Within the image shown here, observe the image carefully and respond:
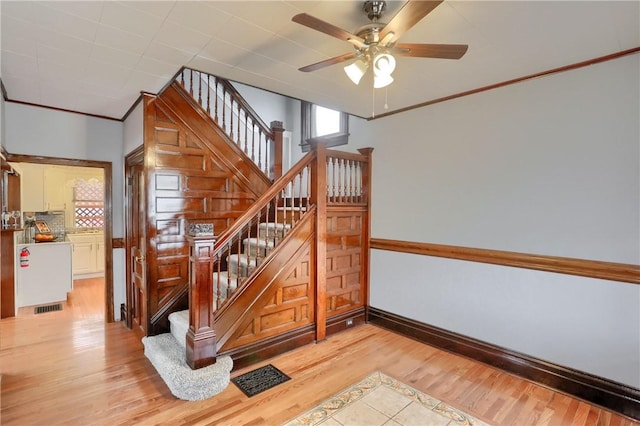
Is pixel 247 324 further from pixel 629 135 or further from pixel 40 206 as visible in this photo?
pixel 40 206

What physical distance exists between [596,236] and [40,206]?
334 inches

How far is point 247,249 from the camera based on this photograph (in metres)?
3.31

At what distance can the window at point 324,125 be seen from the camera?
15.0 feet

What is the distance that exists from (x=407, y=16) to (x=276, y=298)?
8.64 feet

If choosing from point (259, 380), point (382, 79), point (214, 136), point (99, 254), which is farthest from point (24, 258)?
point (382, 79)

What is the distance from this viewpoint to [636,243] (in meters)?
2.32

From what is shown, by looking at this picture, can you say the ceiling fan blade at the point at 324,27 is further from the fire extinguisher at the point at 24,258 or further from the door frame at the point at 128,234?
the fire extinguisher at the point at 24,258

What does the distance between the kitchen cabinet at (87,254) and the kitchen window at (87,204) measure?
1.99 ft

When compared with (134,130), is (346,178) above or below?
below

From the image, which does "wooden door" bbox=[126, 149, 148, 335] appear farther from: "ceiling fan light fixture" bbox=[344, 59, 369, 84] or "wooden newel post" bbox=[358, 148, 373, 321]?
"wooden newel post" bbox=[358, 148, 373, 321]

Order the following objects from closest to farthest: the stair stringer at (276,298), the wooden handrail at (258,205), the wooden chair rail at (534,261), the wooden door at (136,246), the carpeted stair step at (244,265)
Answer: the wooden chair rail at (534,261) → the wooden handrail at (258,205) → the stair stringer at (276,298) → the carpeted stair step at (244,265) → the wooden door at (136,246)

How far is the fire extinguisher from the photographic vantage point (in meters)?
4.80

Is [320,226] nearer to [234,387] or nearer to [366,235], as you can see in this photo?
[366,235]

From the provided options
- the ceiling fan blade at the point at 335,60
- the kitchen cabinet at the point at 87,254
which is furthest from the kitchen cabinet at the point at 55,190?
the ceiling fan blade at the point at 335,60
